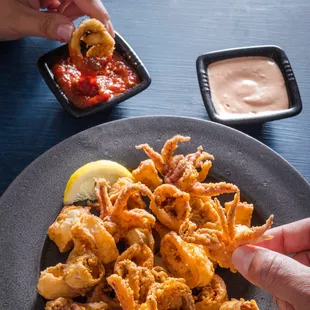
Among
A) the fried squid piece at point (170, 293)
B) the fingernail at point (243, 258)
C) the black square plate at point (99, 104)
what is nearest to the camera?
the fingernail at point (243, 258)

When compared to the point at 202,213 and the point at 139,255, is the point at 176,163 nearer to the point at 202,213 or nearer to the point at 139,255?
the point at 202,213

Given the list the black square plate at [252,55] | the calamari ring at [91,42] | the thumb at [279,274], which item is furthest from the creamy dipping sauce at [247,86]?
the thumb at [279,274]

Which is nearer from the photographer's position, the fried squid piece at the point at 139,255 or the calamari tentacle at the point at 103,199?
the fried squid piece at the point at 139,255

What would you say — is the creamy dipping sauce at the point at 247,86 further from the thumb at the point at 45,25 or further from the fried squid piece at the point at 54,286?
the fried squid piece at the point at 54,286

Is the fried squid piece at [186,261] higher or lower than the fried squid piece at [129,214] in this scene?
lower

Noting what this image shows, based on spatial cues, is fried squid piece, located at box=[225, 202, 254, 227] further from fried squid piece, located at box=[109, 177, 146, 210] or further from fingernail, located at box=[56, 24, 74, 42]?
fingernail, located at box=[56, 24, 74, 42]
